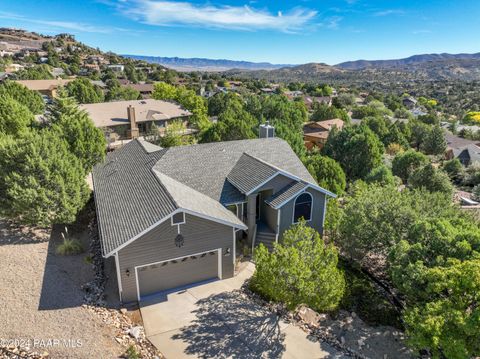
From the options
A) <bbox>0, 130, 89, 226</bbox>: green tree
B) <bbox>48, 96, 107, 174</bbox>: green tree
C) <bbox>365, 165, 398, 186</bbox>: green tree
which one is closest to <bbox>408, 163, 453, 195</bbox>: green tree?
<bbox>365, 165, 398, 186</bbox>: green tree

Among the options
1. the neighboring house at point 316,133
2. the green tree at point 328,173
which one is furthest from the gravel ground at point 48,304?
the neighboring house at point 316,133

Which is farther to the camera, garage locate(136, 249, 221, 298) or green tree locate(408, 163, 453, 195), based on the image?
green tree locate(408, 163, 453, 195)

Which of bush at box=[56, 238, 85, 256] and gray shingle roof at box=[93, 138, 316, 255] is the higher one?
gray shingle roof at box=[93, 138, 316, 255]

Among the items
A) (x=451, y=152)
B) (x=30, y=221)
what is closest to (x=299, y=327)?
(x=30, y=221)

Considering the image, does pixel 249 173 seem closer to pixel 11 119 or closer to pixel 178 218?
pixel 178 218

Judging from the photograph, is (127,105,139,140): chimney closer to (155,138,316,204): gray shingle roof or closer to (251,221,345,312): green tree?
(155,138,316,204): gray shingle roof

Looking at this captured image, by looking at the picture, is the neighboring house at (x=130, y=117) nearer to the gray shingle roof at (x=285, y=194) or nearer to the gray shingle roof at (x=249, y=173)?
the gray shingle roof at (x=249, y=173)
